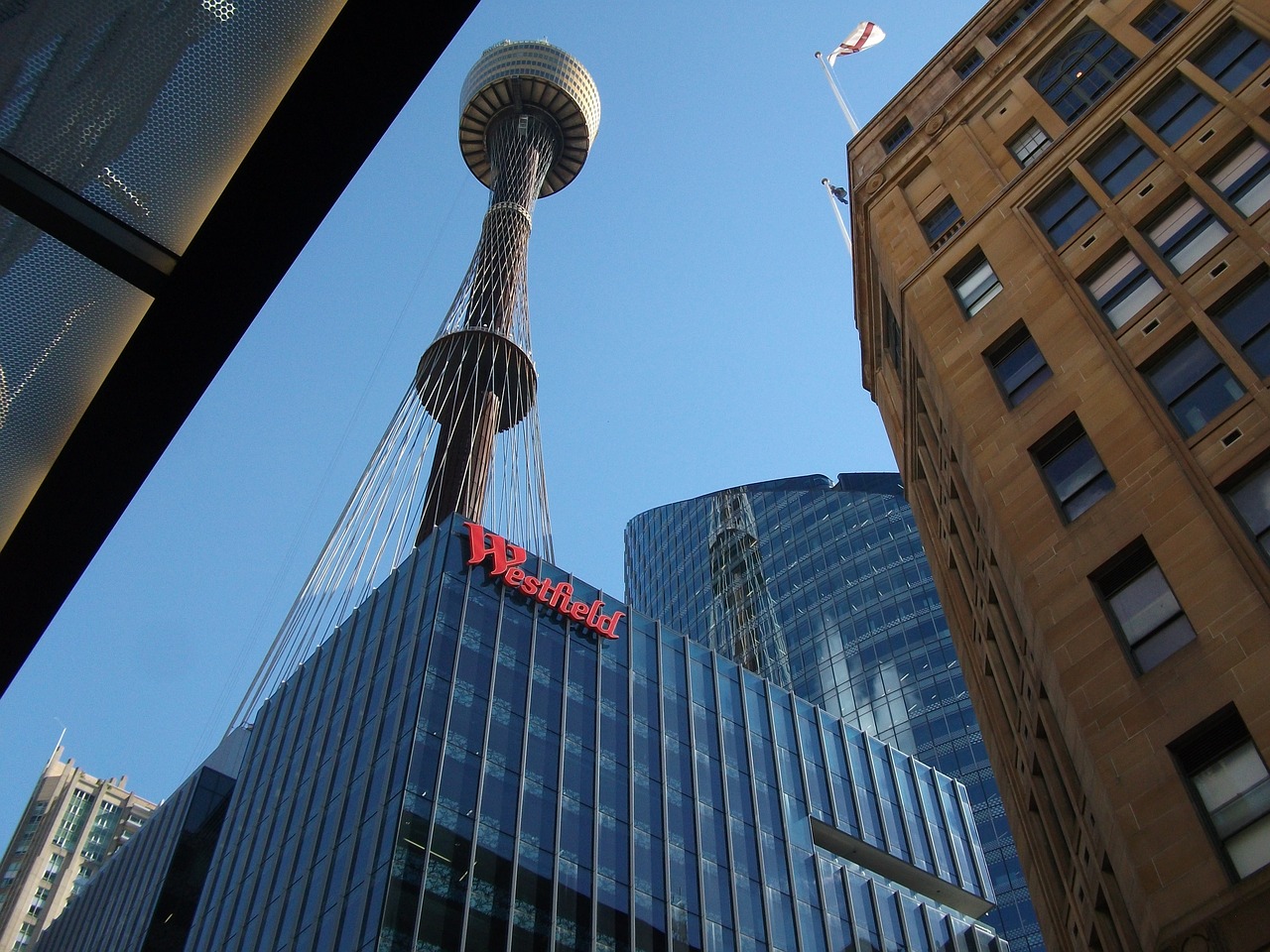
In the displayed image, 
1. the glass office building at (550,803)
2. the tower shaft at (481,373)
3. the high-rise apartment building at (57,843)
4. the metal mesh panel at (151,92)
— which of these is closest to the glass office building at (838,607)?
the glass office building at (550,803)

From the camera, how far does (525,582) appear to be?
55906 millimetres

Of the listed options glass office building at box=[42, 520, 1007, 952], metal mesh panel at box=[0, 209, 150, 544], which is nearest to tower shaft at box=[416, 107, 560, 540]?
glass office building at box=[42, 520, 1007, 952]

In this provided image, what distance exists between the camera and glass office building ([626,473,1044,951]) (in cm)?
11538

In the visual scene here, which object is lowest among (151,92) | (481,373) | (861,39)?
(151,92)

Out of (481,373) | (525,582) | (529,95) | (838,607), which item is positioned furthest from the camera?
(838,607)

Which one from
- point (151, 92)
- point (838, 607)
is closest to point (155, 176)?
point (151, 92)

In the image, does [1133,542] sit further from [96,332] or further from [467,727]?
[467,727]

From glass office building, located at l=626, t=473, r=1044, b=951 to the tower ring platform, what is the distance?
57665mm

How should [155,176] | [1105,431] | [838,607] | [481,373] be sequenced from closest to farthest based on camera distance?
A: [155,176]
[1105,431]
[481,373]
[838,607]

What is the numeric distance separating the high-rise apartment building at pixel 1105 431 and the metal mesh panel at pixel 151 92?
14.8 meters

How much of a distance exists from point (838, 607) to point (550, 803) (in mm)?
97856

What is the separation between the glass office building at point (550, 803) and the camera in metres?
43.0

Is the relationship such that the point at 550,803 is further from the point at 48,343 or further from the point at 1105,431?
the point at 48,343

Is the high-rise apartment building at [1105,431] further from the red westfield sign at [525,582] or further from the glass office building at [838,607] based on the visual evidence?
the glass office building at [838,607]
